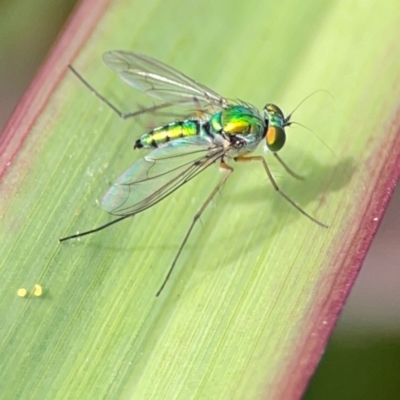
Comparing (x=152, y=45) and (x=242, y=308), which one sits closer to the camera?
(x=242, y=308)

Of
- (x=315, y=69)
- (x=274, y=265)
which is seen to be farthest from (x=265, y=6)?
(x=274, y=265)

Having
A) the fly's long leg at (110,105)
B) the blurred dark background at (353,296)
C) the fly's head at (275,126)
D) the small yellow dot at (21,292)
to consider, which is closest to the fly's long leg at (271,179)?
the fly's head at (275,126)

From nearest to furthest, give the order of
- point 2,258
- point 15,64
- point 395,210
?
point 2,258 < point 395,210 < point 15,64

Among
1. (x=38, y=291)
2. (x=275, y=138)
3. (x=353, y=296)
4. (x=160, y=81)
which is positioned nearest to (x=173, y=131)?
(x=160, y=81)

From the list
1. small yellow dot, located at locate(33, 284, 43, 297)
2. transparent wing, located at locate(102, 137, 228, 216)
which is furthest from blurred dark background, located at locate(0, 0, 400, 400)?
small yellow dot, located at locate(33, 284, 43, 297)

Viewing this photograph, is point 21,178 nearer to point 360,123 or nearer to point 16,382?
point 16,382

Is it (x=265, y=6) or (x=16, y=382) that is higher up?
(x=265, y=6)
